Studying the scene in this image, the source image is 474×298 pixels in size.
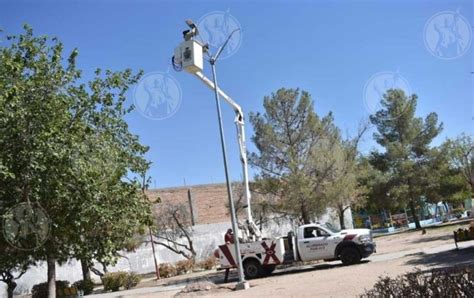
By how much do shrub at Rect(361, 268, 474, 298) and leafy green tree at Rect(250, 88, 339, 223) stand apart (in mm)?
21819

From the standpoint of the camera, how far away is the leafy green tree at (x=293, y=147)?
93.4 feet

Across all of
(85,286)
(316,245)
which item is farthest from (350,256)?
(85,286)

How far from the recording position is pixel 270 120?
3002 centimetres

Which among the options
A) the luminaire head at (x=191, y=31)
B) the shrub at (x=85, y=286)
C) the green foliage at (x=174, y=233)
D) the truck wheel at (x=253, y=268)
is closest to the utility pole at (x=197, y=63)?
the luminaire head at (x=191, y=31)

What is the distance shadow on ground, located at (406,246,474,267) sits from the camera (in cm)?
1495

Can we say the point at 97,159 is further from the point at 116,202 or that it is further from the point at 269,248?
the point at 269,248

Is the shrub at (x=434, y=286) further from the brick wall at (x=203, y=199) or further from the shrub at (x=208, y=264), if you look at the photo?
the brick wall at (x=203, y=199)

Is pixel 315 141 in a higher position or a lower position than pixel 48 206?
higher

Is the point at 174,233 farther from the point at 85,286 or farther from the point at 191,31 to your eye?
the point at 191,31

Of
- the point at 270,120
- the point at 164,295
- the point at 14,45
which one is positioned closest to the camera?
the point at 14,45

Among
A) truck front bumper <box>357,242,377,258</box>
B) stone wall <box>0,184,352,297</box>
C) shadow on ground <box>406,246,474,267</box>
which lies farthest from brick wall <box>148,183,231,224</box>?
shadow on ground <box>406,246,474,267</box>

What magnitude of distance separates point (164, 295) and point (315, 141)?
14.0m

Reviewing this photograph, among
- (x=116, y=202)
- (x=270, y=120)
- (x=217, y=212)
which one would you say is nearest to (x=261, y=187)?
(x=270, y=120)

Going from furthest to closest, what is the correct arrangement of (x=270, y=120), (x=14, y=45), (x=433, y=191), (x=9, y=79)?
(x=433, y=191) < (x=270, y=120) < (x=14, y=45) < (x=9, y=79)
